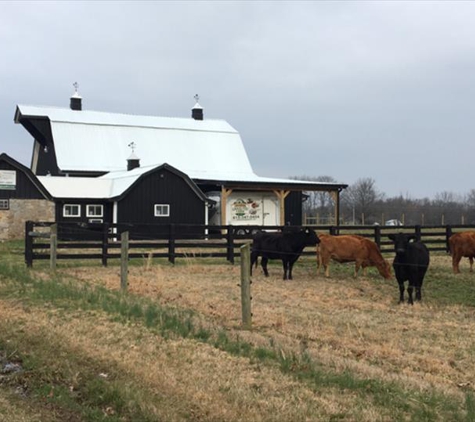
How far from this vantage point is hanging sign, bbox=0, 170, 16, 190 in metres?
31.3

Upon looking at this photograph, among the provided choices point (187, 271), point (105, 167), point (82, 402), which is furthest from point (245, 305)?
point (105, 167)

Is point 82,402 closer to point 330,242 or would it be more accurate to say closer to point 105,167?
point 330,242

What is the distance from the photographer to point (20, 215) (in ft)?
104

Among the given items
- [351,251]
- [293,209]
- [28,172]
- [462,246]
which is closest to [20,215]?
[28,172]

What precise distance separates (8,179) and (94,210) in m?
4.92

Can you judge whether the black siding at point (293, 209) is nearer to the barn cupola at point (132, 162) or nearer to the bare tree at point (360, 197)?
the barn cupola at point (132, 162)

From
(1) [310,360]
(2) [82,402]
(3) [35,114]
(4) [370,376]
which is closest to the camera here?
(2) [82,402]

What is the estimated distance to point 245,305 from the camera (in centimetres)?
850

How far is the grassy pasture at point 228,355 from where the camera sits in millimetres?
5043

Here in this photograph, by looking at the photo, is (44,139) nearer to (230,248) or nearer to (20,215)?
(20,215)

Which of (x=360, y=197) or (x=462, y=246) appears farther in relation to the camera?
(x=360, y=197)

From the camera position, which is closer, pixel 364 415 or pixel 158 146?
pixel 364 415

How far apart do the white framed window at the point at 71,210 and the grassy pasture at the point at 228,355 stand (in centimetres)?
2153

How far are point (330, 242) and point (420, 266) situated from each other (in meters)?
4.58
